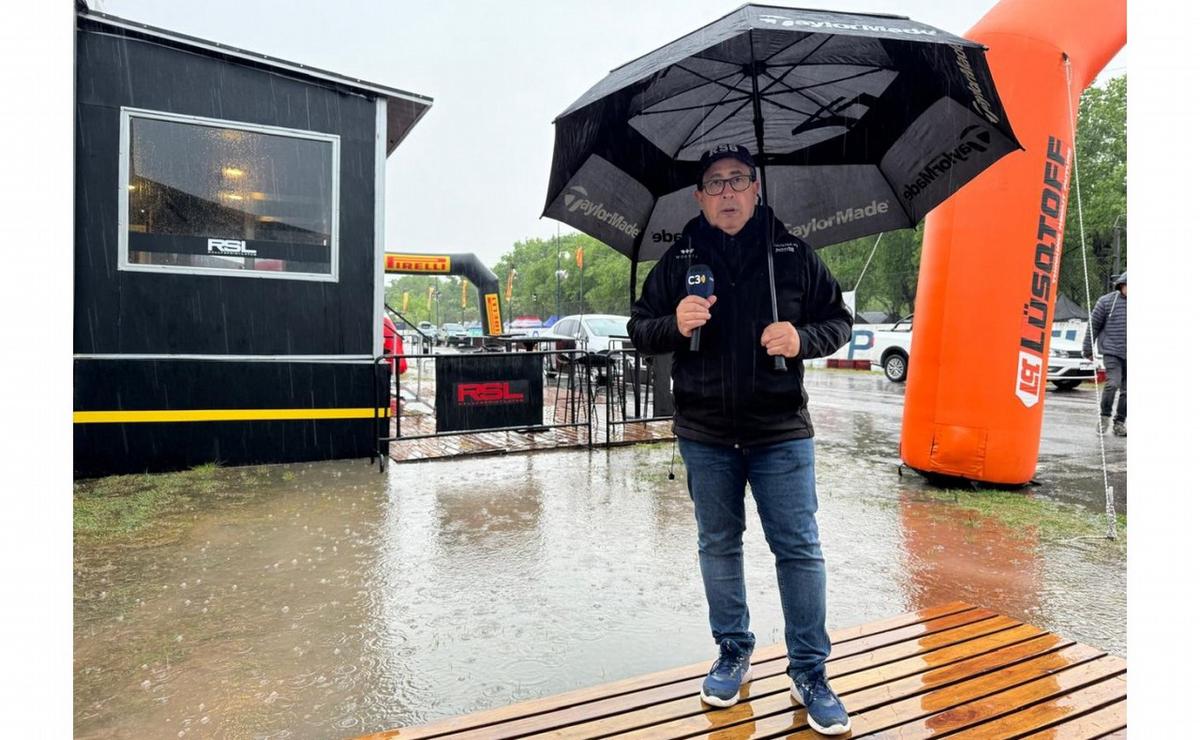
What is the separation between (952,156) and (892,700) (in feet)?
7.27

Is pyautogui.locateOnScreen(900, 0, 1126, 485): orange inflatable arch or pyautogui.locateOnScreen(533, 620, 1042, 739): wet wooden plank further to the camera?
pyautogui.locateOnScreen(900, 0, 1126, 485): orange inflatable arch

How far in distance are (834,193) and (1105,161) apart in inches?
1447

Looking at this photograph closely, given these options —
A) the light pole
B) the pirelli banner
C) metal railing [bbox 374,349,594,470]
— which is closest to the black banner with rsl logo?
metal railing [bbox 374,349,594,470]

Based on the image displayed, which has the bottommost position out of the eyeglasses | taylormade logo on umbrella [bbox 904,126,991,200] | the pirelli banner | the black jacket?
the black jacket

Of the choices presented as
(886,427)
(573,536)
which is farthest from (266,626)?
(886,427)

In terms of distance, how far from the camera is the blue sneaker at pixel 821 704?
2.47 metres

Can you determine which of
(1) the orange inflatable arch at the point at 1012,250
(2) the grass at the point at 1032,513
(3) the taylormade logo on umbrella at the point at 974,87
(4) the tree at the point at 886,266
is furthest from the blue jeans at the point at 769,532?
(4) the tree at the point at 886,266

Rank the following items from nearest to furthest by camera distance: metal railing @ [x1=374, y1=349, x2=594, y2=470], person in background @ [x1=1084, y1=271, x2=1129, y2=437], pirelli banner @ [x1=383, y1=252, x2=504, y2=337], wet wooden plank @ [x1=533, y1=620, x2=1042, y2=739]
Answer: wet wooden plank @ [x1=533, y1=620, x2=1042, y2=739]
metal railing @ [x1=374, y1=349, x2=594, y2=470]
person in background @ [x1=1084, y1=271, x2=1129, y2=437]
pirelli banner @ [x1=383, y1=252, x2=504, y2=337]

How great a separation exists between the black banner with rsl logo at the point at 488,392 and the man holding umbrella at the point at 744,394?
16.6 ft

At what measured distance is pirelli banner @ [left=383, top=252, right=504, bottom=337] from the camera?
70.3 feet

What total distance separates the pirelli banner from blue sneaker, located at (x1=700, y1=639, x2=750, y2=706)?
19.0 meters

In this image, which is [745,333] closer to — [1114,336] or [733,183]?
[733,183]

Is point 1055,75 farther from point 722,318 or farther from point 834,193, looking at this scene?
point 722,318

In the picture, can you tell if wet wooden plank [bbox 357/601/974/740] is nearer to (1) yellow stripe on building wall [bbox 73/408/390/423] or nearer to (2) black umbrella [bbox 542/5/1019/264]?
(2) black umbrella [bbox 542/5/1019/264]
